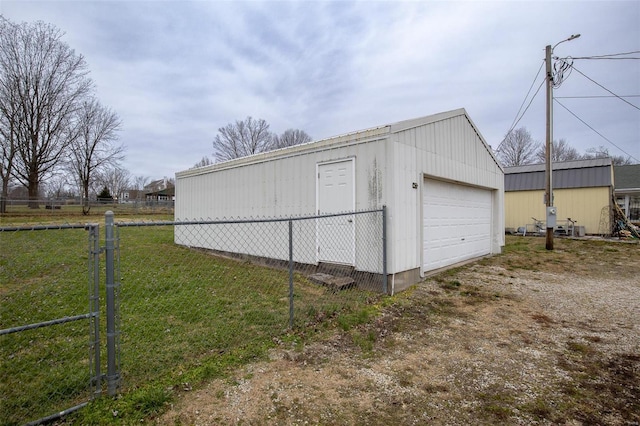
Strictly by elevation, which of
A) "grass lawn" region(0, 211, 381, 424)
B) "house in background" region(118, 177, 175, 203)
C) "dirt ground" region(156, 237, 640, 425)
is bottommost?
"dirt ground" region(156, 237, 640, 425)

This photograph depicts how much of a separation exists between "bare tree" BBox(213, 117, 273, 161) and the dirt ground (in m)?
39.0

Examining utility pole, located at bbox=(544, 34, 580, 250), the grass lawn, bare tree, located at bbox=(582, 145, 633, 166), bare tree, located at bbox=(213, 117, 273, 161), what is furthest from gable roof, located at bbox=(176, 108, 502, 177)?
bare tree, located at bbox=(582, 145, 633, 166)

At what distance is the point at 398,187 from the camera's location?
5785 millimetres

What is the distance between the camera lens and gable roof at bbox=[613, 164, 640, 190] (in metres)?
19.2

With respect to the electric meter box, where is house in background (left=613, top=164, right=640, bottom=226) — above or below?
above

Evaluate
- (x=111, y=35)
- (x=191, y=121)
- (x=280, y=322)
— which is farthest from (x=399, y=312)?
(x=191, y=121)

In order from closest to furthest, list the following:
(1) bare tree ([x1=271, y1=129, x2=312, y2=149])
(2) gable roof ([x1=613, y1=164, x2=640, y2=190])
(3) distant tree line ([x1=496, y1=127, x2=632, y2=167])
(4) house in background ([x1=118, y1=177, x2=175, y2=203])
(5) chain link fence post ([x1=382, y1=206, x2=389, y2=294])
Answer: (5) chain link fence post ([x1=382, y1=206, x2=389, y2=294])
(2) gable roof ([x1=613, y1=164, x2=640, y2=190])
(3) distant tree line ([x1=496, y1=127, x2=632, y2=167])
(1) bare tree ([x1=271, y1=129, x2=312, y2=149])
(4) house in background ([x1=118, y1=177, x2=175, y2=203])

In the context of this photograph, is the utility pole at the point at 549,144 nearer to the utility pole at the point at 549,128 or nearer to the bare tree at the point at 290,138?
the utility pole at the point at 549,128

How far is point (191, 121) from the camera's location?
2472cm

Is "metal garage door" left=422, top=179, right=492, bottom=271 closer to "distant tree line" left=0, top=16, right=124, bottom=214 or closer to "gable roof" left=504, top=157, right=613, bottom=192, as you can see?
"gable roof" left=504, top=157, right=613, bottom=192

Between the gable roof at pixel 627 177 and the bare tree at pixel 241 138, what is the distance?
114 ft

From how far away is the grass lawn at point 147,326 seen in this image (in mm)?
2473

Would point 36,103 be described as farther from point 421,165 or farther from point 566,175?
point 566,175

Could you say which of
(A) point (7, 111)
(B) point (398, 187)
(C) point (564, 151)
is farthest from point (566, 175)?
(A) point (7, 111)
